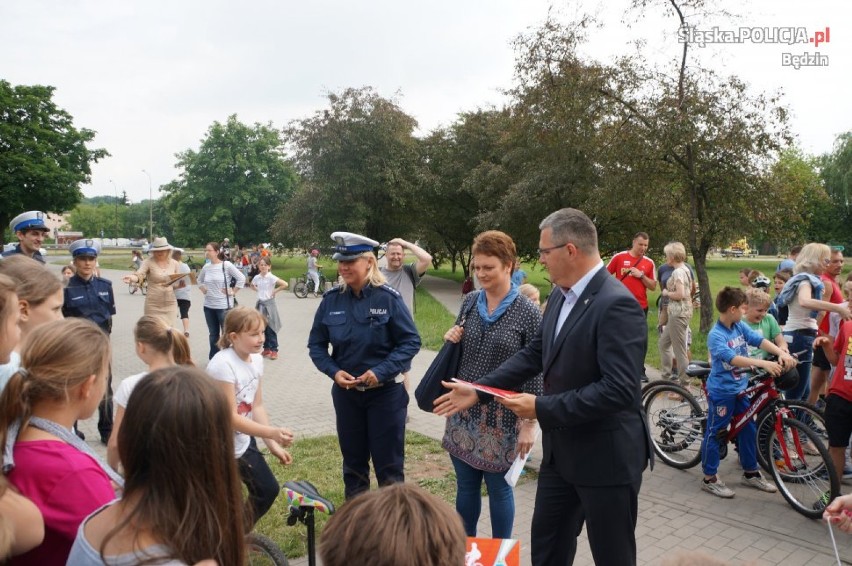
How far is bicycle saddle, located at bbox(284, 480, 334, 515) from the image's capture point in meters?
2.62

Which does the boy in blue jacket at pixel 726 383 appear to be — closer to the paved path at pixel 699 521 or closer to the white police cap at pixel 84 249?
the paved path at pixel 699 521

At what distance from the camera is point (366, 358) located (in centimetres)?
407

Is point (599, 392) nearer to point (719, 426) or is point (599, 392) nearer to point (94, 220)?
point (719, 426)

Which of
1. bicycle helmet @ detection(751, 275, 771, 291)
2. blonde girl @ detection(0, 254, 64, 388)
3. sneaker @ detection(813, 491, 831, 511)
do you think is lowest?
sneaker @ detection(813, 491, 831, 511)

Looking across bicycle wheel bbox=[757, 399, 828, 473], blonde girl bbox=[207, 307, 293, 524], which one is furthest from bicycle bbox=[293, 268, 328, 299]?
bicycle wheel bbox=[757, 399, 828, 473]

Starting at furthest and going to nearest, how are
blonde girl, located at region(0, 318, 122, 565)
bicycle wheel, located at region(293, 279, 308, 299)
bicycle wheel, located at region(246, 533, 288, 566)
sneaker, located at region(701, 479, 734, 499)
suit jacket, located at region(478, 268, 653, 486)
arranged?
bicycle wheel, located at region(293, 279, 308, 299)
sneaker, located at region(701, 479, 734, 499)
bicycle wheel, located at region(246, 533, 288, 566)
suit jacket, located at region(478, 268, 653, 486)
blonde girl, located at region(0, 318, 122, 565)

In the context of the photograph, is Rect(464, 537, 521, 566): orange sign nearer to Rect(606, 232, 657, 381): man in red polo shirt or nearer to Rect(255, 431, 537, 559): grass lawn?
Rect(255, 431, 537, 559): grass lawn

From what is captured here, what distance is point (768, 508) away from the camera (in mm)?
4762

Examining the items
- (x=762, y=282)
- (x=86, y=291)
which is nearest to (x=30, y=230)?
(x=86, y=291)

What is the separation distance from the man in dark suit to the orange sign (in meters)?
0.62

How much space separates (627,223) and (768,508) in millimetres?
18726

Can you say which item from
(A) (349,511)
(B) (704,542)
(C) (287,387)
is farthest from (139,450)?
(C) (287,387)

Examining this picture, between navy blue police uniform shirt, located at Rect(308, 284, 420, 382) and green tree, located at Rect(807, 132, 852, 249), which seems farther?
green tree, located at Rect(807, 132, 852, 249)

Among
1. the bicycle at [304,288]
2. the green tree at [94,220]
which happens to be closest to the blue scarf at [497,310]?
the bicycle at [304,288]
